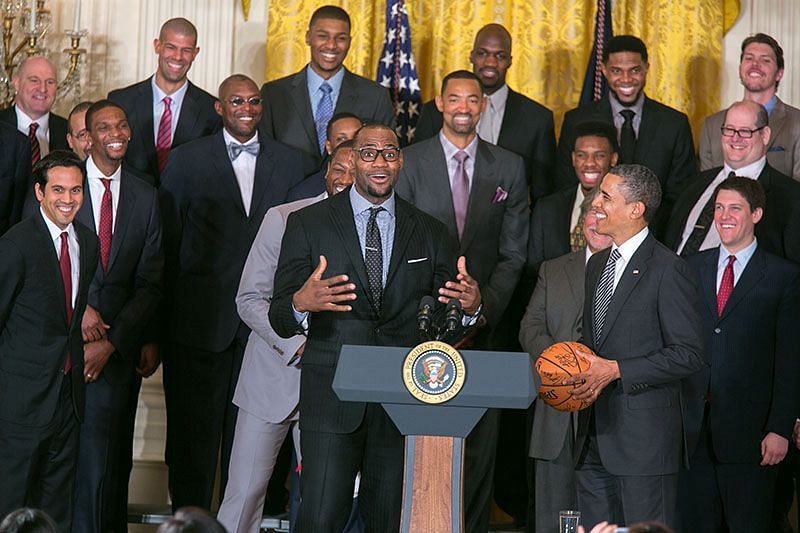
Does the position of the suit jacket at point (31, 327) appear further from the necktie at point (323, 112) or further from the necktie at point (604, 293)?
the necktie at point (604, 293)

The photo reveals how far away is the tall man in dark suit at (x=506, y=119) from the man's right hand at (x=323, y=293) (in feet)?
8.41

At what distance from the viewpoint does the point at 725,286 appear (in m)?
6.24

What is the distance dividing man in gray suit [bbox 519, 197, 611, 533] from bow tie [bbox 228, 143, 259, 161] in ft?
5.11

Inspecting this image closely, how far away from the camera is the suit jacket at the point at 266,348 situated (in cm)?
582

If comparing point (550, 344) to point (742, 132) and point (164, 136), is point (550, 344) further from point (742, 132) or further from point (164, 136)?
point (164, 136)

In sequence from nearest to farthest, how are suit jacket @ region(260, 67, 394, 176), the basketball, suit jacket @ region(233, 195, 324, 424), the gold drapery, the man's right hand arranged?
1. the man's right hand
2. the basketball
3. suit jacket @ region(233, 195, 324, 424)
4. suit jacket @ region(260, 67, 394, 176)
5. the gold drapery

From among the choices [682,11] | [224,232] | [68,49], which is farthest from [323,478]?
[682,11]

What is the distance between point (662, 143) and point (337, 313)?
A: 108 inches

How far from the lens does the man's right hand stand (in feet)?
15.6

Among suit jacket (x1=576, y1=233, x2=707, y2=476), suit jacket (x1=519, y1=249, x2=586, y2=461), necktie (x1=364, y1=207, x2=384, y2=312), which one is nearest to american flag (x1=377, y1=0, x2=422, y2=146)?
suit jacket (x1=519, y1=249, x2=586, y2=461)

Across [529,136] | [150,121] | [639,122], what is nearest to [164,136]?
[150,121]

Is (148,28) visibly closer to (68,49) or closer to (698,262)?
(68,49)

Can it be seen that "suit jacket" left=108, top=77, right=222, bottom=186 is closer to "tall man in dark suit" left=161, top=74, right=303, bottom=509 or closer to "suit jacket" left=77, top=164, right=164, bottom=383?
"tall man in dark suit" left=161, top=74, right=303, bottom=509

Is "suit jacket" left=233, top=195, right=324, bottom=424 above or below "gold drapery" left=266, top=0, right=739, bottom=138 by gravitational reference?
below
